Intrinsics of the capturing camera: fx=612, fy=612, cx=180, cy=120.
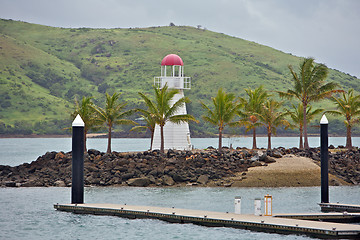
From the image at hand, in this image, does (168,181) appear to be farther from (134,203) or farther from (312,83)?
(312,83)

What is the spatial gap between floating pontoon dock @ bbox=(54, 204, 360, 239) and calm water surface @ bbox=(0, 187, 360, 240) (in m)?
0.29

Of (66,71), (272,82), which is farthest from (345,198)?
(66,71)

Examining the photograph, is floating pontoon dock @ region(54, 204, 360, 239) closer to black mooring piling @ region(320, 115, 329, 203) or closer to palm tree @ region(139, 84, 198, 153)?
black mooring piling @ region(320, 115, 329, 203)

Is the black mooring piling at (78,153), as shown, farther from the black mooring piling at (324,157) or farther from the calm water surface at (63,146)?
the calm water surface at (63,146)

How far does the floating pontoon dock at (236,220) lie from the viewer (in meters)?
22.3

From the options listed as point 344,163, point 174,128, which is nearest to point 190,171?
point 174,128

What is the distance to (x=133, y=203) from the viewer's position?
34.3m

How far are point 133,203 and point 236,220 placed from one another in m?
11.4

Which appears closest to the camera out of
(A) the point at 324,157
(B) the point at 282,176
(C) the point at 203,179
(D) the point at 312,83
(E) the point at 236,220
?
(E) the point at 236,220

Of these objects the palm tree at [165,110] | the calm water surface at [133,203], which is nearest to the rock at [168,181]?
the calm water surface at [133,203]

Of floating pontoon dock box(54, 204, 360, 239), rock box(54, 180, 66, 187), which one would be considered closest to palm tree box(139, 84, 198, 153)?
rock box(54, 180, 66, 187)

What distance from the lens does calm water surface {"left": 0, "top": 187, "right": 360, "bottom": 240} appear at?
83.5 ft

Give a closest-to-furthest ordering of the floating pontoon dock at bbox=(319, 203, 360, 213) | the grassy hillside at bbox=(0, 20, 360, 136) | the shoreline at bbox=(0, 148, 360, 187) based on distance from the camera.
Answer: the floating pontoon dock at bbox=(319, 203, 360, 213), the shoreline at bbox=(0, 148, 360, 187), the grassy hillside at bbox=(0, 20, 360, 136)

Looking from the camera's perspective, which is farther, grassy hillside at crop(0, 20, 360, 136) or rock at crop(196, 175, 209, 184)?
grassy hillside at crop(0, 20, 360, 136)
